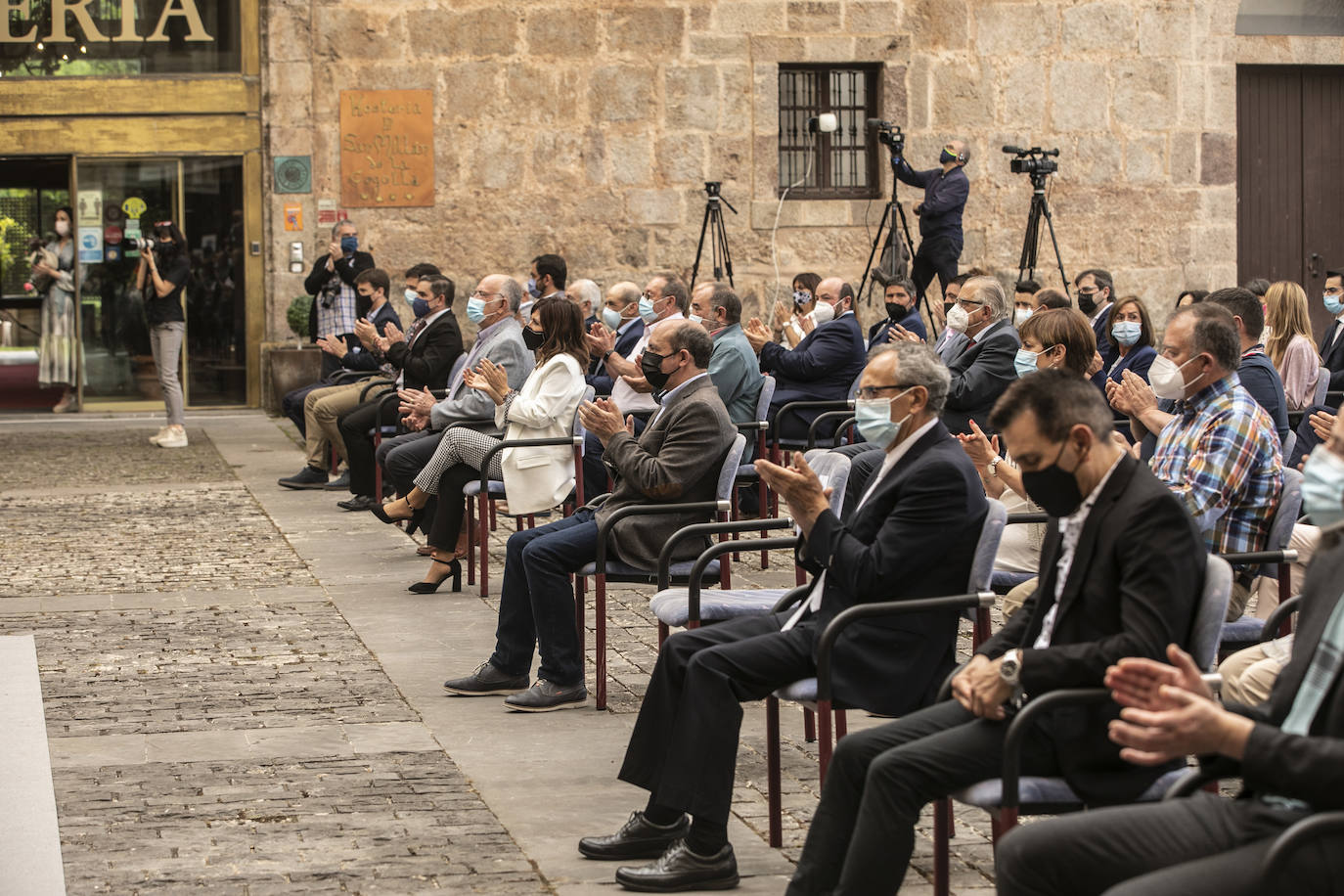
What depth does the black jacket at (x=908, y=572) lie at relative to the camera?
15.6ft

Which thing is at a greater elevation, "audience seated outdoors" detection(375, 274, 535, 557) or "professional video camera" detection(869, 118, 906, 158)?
"professional video camera" detection(869, 118, 906, 158)

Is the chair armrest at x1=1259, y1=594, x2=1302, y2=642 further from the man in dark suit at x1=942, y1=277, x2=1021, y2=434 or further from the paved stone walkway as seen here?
the man in dark suit at x1=942, y1=277, x2=1021, y2=434

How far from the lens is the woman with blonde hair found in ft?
31.0

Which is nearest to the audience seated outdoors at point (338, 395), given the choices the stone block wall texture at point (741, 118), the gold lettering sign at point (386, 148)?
the gold lettering sign at point (386, 148)

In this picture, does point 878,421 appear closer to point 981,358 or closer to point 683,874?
point 683,874

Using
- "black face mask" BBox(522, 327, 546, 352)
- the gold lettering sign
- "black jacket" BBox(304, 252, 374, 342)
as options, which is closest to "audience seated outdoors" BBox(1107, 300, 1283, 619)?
"black face mask" BBox(522, 327, 546, 352)

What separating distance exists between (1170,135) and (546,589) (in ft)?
46.8

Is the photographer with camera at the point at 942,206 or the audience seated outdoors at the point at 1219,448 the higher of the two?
the photographer with camera at the point at 942,206

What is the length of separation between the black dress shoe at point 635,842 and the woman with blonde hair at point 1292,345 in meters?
5.51

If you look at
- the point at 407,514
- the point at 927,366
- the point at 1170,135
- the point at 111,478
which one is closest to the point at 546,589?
the point at 927,366

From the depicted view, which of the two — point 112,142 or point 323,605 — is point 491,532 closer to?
point 323,605

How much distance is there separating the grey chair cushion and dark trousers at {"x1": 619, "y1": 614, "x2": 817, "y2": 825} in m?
0.63

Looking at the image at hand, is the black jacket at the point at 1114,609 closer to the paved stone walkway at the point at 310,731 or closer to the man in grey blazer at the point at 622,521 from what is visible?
the paved stone walkway at the point at 310,731

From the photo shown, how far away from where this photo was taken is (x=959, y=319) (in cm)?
1026
